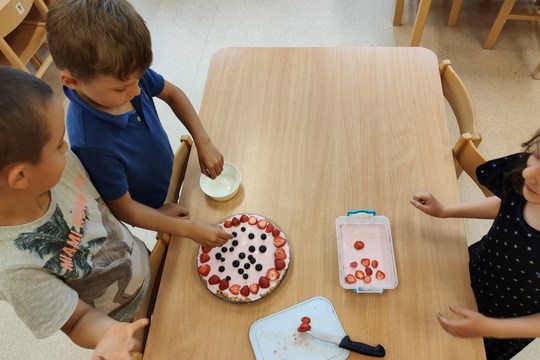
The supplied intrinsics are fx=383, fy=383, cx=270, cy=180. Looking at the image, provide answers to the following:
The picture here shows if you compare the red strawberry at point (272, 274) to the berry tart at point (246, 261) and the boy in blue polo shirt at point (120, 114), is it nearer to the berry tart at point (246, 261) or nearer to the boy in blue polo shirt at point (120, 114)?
the berry tart at point (246, 261)

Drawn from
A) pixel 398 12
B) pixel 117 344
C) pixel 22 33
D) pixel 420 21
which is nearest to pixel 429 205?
pixel 117 344

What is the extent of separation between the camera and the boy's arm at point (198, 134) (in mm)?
1012

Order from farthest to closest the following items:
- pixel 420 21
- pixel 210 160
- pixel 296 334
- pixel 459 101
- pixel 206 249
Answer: pixel 420 21, pixel 459 101, pixel 210 160, pixel 206 249, pixel 296 334

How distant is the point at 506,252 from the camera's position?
0.82m

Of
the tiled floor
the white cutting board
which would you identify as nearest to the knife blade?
the white cutting board

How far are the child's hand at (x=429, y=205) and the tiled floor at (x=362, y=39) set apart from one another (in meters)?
0.97

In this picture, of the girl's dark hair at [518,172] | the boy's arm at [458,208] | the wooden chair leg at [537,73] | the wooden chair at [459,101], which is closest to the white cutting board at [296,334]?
the boy's arm at [458,208]

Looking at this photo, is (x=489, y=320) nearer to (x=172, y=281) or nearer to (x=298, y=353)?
(x=298, y=353)

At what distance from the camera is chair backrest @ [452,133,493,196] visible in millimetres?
973

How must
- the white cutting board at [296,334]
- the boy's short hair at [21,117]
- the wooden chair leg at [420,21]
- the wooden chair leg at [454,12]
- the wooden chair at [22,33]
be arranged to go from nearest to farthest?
the boy's short hair at [21,117] < the white cutting board at [296,334] < the wooden chair at [22,33] < the wooden chair leg at [420,21] < the wooden chair leg at [454,12]

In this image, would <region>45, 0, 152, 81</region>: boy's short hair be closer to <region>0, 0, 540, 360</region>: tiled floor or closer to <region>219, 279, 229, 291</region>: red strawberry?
<region>219, 279, 229, 291</region>: red strawberry

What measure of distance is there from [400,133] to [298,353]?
63cm

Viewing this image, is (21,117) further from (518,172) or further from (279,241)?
(518,172)

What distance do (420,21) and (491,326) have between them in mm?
1761
